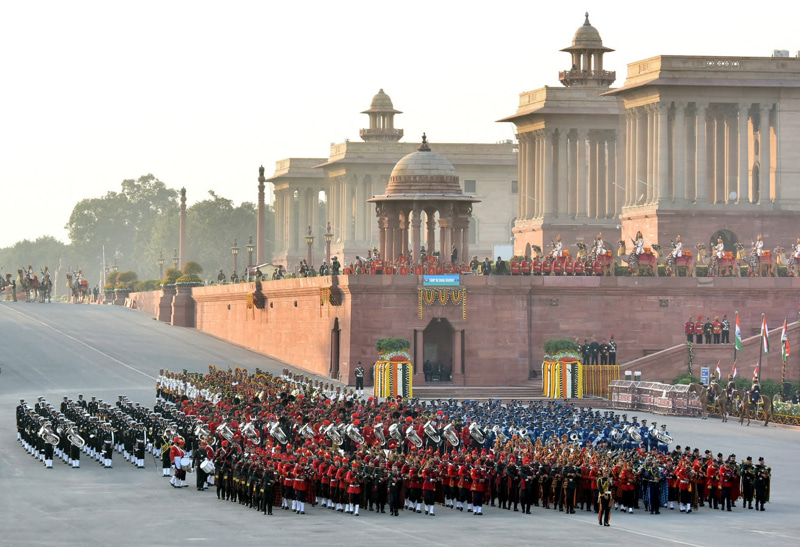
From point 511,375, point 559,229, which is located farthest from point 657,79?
point 511,375

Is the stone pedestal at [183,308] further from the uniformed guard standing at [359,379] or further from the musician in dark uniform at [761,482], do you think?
the musician in dark uniform at [761,482]

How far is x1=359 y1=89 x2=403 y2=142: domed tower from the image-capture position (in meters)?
118

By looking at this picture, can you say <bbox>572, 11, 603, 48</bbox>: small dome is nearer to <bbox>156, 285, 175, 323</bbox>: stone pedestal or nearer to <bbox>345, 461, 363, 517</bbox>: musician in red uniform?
<bbox>156, 285, 175, 323</bbox>: stone pedestal

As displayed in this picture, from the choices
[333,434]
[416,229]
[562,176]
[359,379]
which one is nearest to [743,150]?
[562,176]

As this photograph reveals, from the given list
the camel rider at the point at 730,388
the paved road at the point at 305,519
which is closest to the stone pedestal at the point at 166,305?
the paved road at the point at 305,519

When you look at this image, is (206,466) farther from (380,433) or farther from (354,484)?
(354,484)

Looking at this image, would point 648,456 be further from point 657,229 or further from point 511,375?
point 657,229

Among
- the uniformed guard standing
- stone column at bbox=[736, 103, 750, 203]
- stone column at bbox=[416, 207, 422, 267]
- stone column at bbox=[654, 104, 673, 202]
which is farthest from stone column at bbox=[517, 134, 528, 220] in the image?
the uniformed guard standing

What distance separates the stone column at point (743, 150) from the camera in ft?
253

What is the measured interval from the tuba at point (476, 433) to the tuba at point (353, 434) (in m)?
2.79

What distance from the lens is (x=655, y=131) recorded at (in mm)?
78438

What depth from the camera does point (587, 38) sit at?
304 feet

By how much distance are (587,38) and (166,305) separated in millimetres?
27790

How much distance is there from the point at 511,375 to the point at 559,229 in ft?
86.2
